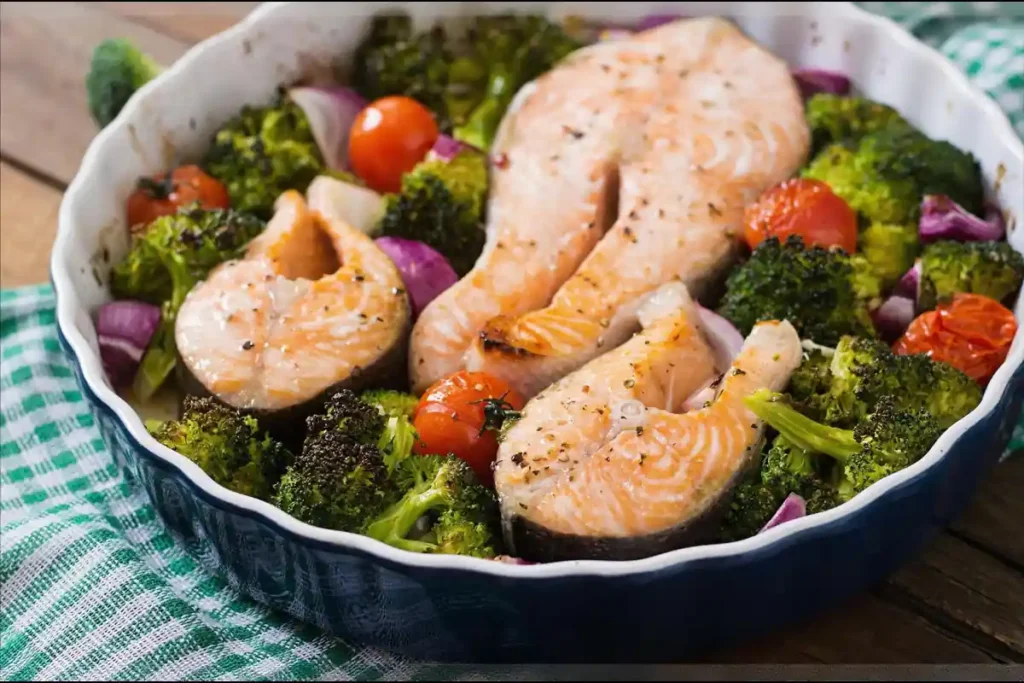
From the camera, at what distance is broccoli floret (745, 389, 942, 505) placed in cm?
201

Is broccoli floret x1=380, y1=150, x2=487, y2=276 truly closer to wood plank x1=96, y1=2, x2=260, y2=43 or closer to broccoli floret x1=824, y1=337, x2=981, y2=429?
broccoli floret x1=824, y1=337, x2=981, y2=429

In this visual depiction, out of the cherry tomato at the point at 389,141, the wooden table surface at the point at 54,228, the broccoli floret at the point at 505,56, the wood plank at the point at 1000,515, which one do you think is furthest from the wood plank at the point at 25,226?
the wood plank at the point at 1000,515

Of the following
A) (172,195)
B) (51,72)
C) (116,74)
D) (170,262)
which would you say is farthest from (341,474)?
(51,72)

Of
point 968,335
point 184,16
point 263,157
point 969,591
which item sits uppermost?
point 968,335

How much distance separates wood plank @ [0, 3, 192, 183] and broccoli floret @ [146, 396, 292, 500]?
1.46 metres

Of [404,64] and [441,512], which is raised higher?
[404,64]

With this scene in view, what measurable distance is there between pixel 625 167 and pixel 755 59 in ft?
1.81

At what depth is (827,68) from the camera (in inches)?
126

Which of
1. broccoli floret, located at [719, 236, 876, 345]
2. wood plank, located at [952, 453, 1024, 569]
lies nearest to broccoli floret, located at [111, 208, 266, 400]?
broccoli floret, located at [719, 236, 876, 345]

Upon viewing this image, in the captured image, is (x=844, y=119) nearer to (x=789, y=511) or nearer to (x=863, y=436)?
(x=863, y=436)

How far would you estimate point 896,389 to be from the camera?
214 cm

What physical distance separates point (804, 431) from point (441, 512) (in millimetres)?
651

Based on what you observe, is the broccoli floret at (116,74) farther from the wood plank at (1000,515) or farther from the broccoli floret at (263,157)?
the wood plank at (1000,515)

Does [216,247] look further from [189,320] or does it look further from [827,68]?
[827,68]
